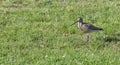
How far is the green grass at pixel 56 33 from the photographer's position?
939 centimetres

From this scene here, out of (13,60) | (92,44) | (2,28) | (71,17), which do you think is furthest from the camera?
(71,17)

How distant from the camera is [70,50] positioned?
9.93 metres

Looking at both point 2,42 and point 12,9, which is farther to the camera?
point 12,9

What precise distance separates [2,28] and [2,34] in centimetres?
71

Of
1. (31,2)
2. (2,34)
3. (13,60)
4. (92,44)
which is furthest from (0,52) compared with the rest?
(31,2)

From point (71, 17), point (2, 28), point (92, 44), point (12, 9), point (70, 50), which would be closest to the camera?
point (70, 50)

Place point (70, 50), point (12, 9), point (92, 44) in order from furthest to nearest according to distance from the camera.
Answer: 1. point (12, 9)
2. point (92, 44)
3. point (70, 50)

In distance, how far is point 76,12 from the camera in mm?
13547

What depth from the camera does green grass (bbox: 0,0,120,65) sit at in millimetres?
9391

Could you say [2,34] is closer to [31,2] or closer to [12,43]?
[12,43]

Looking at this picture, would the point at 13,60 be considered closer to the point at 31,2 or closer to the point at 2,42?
the point at 2,42

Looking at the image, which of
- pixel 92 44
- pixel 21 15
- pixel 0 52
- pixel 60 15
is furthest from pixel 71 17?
pixel 0 52

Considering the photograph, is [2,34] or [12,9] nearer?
[2,34]

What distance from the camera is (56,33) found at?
450 inches
